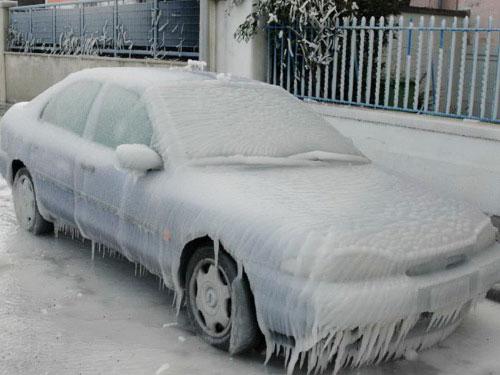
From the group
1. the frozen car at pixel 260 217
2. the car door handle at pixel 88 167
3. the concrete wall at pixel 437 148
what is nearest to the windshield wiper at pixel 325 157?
the frozen car at pixel 260 217

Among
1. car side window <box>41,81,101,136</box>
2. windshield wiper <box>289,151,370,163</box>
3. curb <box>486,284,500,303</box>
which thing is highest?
car side window <box>41,81,101,136</box>

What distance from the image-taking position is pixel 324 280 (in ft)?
11.8

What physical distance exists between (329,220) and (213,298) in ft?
2.69

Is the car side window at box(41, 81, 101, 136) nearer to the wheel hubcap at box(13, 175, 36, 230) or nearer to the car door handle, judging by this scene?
the car door handle

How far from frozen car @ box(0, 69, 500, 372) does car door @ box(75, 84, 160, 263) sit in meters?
0.01

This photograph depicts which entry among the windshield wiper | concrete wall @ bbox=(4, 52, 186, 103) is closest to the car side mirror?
the windshield wiper

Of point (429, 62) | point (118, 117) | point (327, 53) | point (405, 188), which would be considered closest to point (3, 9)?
point (327, 53)

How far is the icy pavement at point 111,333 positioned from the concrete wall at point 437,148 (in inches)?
99.2

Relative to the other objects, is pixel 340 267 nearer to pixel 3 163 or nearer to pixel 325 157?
pixel 325 157

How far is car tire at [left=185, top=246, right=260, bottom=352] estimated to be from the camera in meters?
4.02

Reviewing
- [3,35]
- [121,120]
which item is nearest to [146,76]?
[121,120]

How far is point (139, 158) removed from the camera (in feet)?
15.2

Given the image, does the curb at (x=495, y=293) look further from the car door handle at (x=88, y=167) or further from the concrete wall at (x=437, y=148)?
the car door handle at (x=88, y=167)

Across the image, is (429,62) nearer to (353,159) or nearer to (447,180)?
(447,180)
